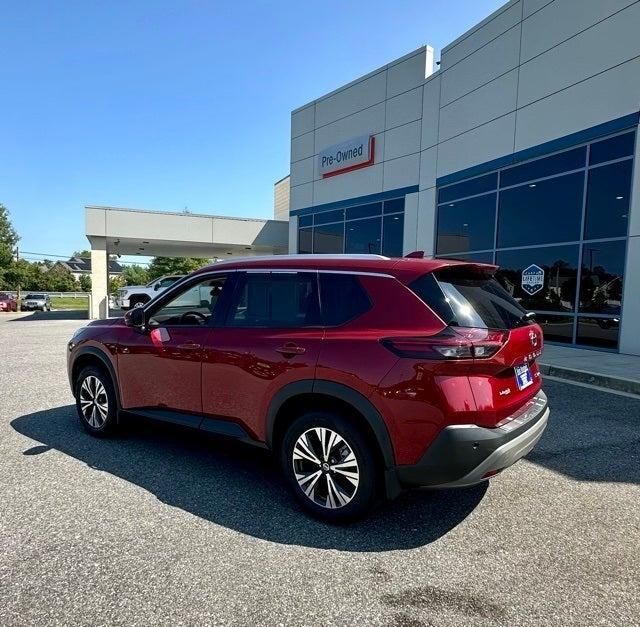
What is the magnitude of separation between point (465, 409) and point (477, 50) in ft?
47.0

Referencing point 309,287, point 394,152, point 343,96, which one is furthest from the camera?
point 343,96

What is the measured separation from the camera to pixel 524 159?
1220 centimetres

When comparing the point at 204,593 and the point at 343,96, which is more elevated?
the point at 343,96

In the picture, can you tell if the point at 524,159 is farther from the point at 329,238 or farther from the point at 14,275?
the point at 14,275

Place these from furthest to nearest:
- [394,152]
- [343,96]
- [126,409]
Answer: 1. [343,96]
2. [394,152]
3. [126,409]

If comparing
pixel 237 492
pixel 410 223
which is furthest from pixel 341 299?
→ pixel 410 223

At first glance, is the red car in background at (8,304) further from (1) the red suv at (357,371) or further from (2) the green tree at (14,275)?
(1) the red suv at (357,371)

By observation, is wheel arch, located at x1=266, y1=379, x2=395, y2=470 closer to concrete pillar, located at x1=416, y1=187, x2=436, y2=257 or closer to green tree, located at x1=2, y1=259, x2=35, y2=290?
concrete pillar, located at x1=416, y1=187, x2=436, y2=257

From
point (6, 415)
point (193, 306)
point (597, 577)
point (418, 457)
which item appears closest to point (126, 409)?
point (193, 306)

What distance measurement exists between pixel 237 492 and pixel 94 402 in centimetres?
205

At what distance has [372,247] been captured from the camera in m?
17.6

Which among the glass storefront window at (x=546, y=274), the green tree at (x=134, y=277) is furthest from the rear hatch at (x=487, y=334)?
the green tree at (x=134, y=277)

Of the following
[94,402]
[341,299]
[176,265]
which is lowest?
[94,402]

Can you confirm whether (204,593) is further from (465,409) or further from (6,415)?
(6,415)
